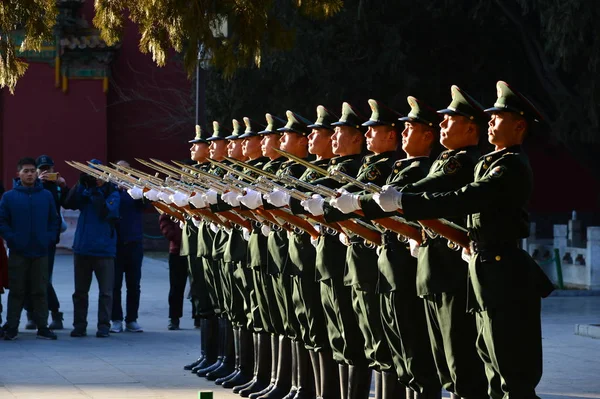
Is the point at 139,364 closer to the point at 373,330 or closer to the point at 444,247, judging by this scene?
the point at 373,330

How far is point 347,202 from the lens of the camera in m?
6.52

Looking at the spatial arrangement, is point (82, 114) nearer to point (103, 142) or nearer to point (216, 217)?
point (103, 142)

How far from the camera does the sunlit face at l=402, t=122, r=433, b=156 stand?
7102mm

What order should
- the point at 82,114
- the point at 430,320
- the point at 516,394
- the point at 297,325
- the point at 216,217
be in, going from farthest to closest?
the point at 82,114 < the point at 216,217 < the point at 297,325 < the point at 430,320 < the point at 516,394

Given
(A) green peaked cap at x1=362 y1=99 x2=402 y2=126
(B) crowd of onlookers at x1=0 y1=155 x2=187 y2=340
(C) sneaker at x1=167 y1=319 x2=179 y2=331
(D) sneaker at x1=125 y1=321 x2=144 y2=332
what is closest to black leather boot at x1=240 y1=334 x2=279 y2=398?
(A) green peaked cap at x1=362 y1=99 x2=402 y2=126

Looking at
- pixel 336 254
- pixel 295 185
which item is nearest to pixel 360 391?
pixel 336 254

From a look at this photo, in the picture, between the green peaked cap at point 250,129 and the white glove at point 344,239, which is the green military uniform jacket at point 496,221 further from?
the green peaked cap at point 250,129

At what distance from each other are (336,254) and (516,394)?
200cm

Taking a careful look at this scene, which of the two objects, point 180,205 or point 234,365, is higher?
point 180,205

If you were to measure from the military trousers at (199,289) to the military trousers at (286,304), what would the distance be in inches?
60.8

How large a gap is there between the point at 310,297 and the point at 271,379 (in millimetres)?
1049

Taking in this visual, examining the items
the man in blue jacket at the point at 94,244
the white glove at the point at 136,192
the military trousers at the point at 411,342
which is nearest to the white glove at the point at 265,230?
the military trousers at the point at 411,342

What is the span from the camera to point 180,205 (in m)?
9.72

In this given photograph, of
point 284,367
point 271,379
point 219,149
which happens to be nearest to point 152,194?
point 219,149
